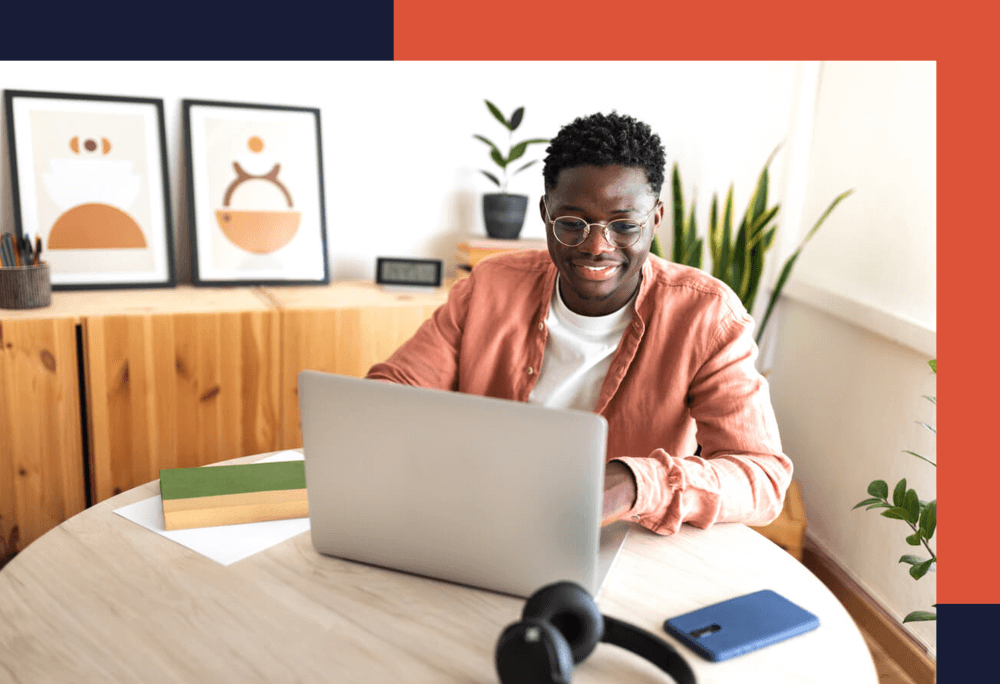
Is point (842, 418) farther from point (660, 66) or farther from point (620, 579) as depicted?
point (620, 579)

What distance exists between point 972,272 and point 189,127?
2.13 meters

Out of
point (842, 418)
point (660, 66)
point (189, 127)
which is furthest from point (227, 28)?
point (842, 418)

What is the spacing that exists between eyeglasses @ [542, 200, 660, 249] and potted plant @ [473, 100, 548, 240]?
119 centimetres

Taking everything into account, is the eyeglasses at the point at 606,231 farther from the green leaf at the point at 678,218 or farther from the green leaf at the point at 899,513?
the green leaf at the point at 678,218

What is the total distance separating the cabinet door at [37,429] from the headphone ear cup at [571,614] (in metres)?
1.69

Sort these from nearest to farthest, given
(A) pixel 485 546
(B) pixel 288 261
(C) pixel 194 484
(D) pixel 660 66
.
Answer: (A) pixel 485 546
(C) pixel 194 484
(B) pixel 288 261
(D) pixel 660 66

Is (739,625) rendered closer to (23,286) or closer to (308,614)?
(308,614)

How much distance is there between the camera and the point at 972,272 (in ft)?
6.28

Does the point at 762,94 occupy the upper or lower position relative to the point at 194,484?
upper

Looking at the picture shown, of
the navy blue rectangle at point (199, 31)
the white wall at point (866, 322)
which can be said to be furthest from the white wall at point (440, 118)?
the white wall at point (866, 322)

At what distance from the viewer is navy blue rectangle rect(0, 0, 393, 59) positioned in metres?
2.26

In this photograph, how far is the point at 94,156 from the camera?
2.30 m

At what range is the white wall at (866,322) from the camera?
2.19 m

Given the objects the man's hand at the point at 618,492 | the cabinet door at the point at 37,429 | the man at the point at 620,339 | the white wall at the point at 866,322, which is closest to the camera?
the man's hand at the point at 618,492
